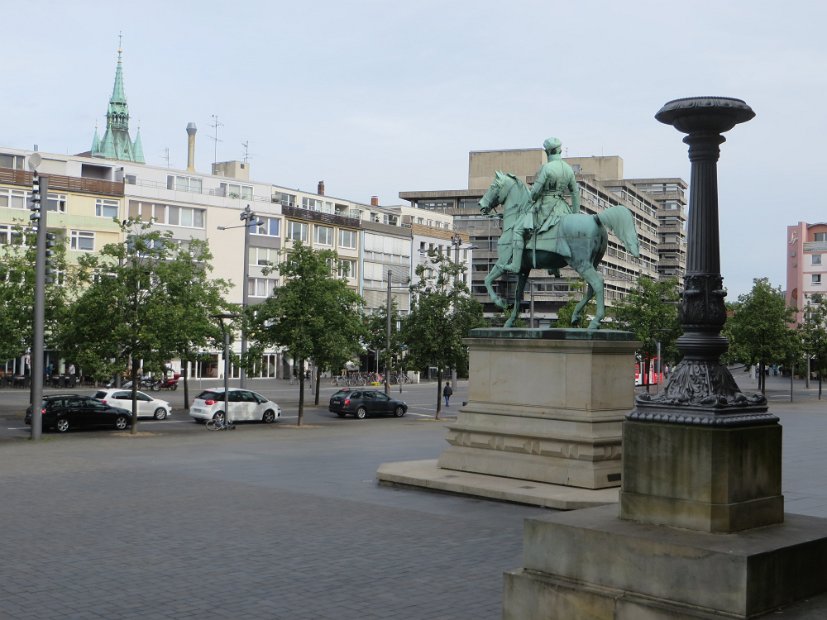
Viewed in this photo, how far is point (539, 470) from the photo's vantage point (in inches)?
641

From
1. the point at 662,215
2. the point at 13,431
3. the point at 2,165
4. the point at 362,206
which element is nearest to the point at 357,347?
the point at 13,431

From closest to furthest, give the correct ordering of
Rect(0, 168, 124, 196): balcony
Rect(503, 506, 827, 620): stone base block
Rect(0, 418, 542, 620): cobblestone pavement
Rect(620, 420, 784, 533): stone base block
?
Rect(503, 506, 827, 620): stone base block, Rect(620, 420, 784, 533): stone base block, Rect(0, 418, 542, 620): cobblestone pavement, Rect(0, 168, 124, 196): balcony

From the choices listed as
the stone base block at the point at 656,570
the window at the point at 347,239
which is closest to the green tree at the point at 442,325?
the stone base block at the point at 656,570

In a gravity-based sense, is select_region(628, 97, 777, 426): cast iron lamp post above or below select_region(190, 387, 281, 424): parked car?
above

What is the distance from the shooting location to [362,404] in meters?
42.3

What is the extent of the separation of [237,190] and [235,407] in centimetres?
4712

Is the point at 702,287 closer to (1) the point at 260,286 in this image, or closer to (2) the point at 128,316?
(2) the point at 128,316

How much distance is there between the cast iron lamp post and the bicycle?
1121 inches

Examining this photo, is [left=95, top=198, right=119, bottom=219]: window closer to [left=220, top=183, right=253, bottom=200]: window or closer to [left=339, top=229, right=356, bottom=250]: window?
[left=220, top=183, right=253, bottom=200]: window

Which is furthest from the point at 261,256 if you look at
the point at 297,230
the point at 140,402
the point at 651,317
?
the point at 140,402

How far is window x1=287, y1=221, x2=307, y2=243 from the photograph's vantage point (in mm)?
81750

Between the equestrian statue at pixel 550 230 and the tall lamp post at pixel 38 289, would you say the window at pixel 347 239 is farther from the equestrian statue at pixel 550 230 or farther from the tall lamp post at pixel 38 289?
the equestrian statue at pixel 550 230

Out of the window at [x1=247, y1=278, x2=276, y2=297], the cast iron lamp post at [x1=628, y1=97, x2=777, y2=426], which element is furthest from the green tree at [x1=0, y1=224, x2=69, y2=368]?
the window at [x1=247, y1=278, x2=276, y2=297]

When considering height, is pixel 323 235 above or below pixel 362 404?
above
